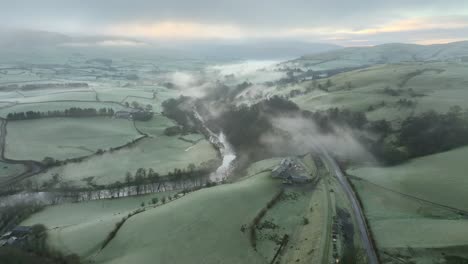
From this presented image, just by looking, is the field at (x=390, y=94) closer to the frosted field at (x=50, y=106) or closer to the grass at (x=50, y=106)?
the frosted field at (x=50, y=106)

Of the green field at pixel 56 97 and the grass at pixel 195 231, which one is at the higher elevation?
the green field at pixel 56 97

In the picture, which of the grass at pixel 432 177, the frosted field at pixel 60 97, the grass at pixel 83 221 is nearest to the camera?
the grass at pixel 83 221

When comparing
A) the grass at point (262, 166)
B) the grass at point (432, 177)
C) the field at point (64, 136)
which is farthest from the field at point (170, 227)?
the field at point (64, 136)

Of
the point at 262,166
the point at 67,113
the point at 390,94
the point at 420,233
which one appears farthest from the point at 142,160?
the point at 390,94

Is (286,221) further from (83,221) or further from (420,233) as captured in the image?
(83,221)

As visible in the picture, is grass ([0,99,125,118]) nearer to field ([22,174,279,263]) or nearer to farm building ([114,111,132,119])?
farm building ([114,111,132,119])

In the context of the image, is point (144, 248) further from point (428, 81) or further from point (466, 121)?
point (428, 81)

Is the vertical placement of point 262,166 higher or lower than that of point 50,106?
lower
